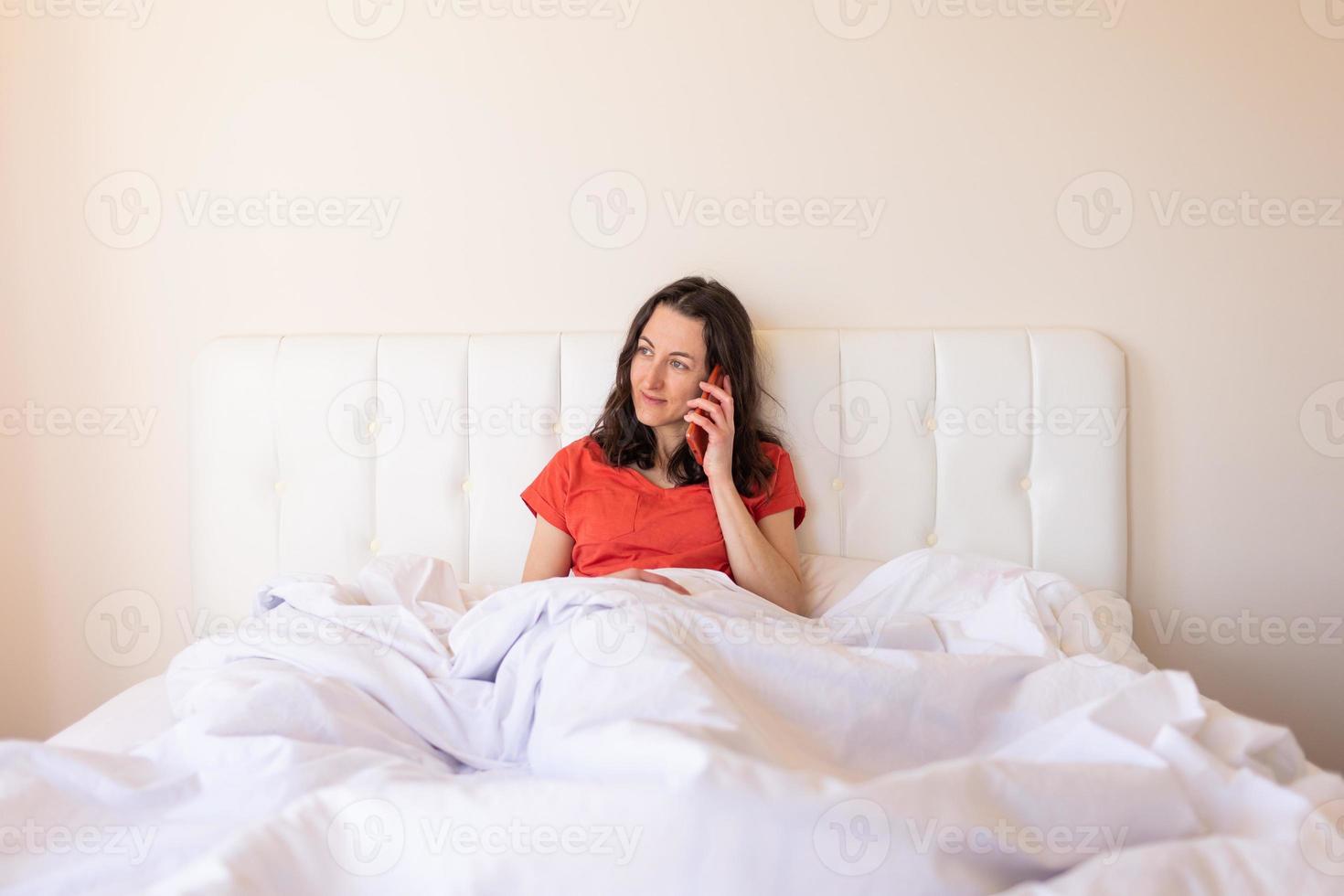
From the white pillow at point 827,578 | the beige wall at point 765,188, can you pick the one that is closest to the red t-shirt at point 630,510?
the white pillow at point 827,578

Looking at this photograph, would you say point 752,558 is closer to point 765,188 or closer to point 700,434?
point 700,434

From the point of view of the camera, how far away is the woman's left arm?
1627 millimetres

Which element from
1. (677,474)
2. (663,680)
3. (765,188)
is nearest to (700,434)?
(677,474)

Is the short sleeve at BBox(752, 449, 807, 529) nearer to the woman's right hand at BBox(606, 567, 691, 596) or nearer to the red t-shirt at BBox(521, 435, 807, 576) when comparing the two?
the red t-shirt at BBox(521, 435, 807, 576)

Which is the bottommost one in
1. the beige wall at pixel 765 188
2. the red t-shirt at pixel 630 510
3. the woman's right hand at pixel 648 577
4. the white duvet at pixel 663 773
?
the white duvet at pixel 663 773

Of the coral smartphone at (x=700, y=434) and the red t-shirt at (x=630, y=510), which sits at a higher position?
the coral smartphone at (x=700, y=434)

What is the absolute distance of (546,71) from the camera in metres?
1.88

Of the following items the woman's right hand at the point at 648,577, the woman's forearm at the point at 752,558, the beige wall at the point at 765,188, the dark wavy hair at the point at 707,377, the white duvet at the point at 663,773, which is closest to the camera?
the white duvet at the point at 663,773

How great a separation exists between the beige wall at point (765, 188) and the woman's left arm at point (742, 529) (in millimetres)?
311

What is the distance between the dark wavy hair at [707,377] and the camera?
5.66ft

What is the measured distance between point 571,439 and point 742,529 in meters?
0.39

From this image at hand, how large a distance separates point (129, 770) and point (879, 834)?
0.70 m

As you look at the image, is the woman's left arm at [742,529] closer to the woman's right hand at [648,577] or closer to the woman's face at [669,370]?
the woman's face at [669,370]

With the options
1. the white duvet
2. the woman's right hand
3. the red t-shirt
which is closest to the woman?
the red t-shirt
